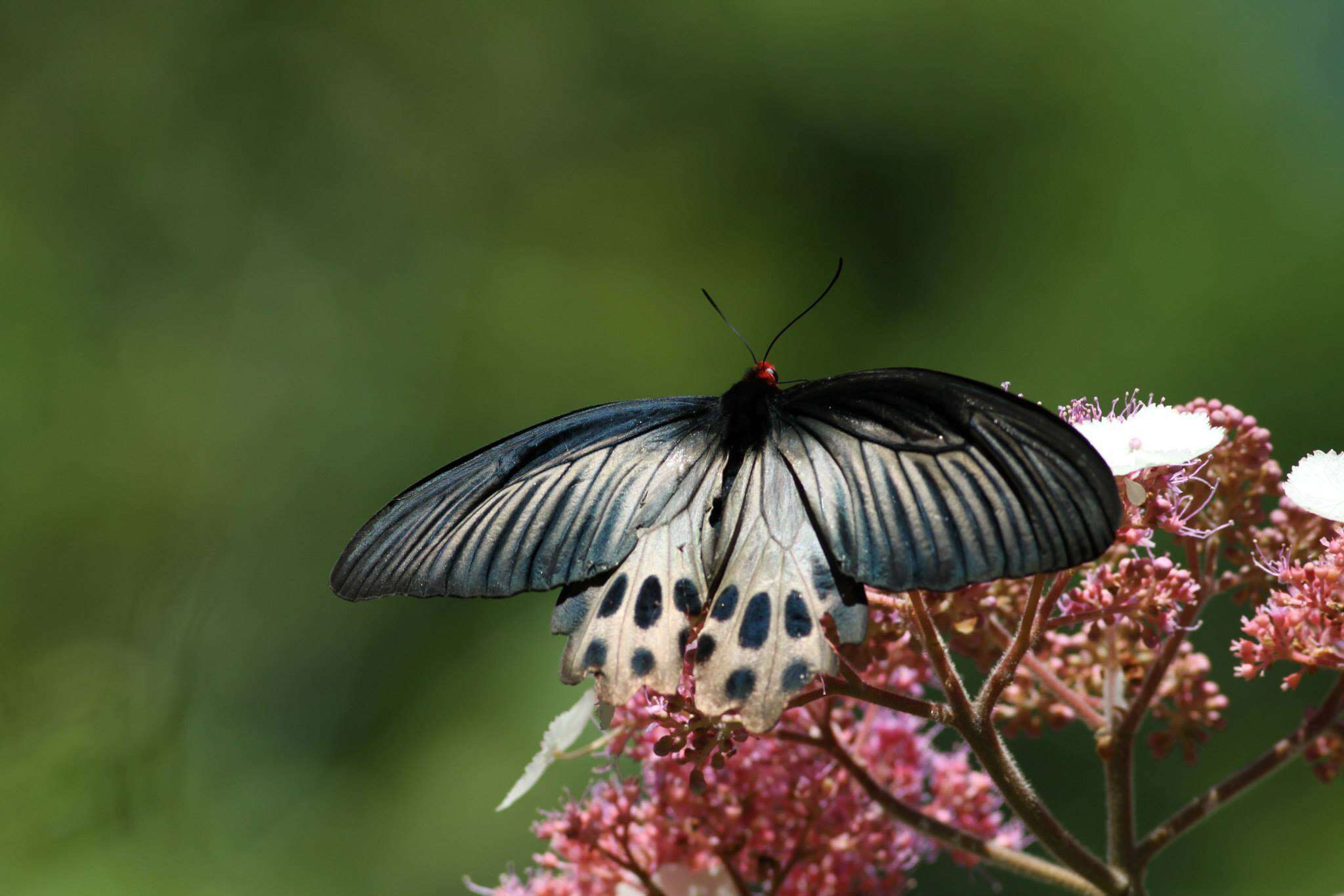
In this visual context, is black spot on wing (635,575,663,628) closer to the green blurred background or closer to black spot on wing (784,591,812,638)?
black spot on wing (784,591,812,638)

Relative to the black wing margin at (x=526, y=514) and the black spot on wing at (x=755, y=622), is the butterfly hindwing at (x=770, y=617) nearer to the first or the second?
the black spot on wing at (x=755, y=622)

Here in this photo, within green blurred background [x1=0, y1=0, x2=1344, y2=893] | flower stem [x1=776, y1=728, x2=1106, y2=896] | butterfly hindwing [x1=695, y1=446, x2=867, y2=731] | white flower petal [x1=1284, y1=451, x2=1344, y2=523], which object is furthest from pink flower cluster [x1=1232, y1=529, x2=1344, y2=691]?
green blurred background [x1=0, y1=0, x2=1344, y2=893]

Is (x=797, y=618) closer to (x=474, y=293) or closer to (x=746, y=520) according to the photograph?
(x=746, y=520)

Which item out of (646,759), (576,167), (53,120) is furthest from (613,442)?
(53,120)

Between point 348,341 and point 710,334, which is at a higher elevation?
point 348,341

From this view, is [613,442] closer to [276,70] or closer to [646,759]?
[646,759]

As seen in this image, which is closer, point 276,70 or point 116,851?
point 116,851

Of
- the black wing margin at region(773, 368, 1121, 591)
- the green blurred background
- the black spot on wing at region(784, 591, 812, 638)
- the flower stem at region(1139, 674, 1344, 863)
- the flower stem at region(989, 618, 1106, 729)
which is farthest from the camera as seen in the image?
the green blurred background
